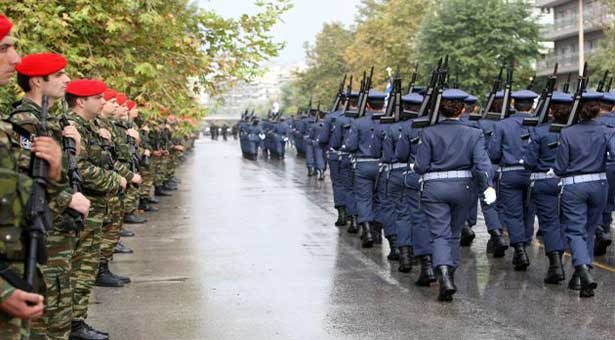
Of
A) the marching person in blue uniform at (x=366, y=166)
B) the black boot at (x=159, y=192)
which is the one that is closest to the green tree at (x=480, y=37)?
the black boot at (x=159, y=192)

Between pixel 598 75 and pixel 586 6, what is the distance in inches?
888

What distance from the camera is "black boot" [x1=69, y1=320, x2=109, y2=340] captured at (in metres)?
7.42

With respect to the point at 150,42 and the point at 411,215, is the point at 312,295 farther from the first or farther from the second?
the point at 150,42

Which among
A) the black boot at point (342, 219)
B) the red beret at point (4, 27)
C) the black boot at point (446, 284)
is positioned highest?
the red beret at point (4, 27)

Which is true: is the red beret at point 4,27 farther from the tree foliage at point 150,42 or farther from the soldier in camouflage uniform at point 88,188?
the tree foliage at point 150,42

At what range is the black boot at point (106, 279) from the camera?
976 cm

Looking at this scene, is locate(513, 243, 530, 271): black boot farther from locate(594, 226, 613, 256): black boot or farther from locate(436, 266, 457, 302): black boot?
locate(436, 266, 457, 302): black boot

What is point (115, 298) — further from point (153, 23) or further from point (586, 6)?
point (586, 6)

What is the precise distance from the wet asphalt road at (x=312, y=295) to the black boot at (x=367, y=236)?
14 cm

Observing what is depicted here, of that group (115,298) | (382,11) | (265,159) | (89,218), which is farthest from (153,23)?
(382,11)

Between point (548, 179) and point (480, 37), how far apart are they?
38541 millimetres

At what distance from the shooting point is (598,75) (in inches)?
1857

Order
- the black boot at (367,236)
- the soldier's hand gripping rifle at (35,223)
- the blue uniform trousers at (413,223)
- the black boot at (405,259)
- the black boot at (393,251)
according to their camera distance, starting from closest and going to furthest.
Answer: the soldier's hand gripping rifle at (35,223), the blue uniform trousers at (413,223), the black boot at (405,259), the black boot at (393,251), the black boot at (367,236)

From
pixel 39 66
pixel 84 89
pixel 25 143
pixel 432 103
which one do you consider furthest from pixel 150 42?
pixel 25 143
